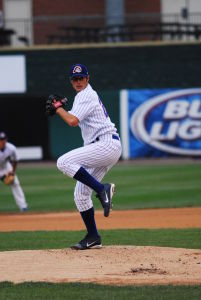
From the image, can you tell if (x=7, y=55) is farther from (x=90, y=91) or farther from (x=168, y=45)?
(x=90, y=91)

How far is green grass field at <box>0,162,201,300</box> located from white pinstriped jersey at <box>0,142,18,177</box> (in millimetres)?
840

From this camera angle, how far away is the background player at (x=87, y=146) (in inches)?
365

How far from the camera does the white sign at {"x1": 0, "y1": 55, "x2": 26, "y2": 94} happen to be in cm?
2994

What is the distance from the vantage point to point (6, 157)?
59.3 feet

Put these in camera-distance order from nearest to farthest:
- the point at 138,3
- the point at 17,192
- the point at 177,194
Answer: the point at 17,192 < the point at 177,194 < the point at 138,3

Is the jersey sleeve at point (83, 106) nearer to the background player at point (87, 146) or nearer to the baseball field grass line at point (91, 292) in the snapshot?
the background player at point (87, 146)

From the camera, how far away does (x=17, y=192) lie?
17.5m

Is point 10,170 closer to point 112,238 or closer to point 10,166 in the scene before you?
point 10,166

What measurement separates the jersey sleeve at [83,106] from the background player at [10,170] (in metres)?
8.35

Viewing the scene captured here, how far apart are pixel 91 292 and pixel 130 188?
13.8 meters

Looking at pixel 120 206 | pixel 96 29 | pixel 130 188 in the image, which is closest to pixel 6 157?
pixel 120 206

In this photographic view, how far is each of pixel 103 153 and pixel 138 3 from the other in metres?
24.8

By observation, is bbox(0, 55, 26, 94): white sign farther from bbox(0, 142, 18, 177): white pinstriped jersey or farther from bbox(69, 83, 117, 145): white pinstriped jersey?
bbox(69, 83, 117, 145): white pinstriped jersey

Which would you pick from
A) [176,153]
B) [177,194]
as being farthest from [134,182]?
[176,153]
